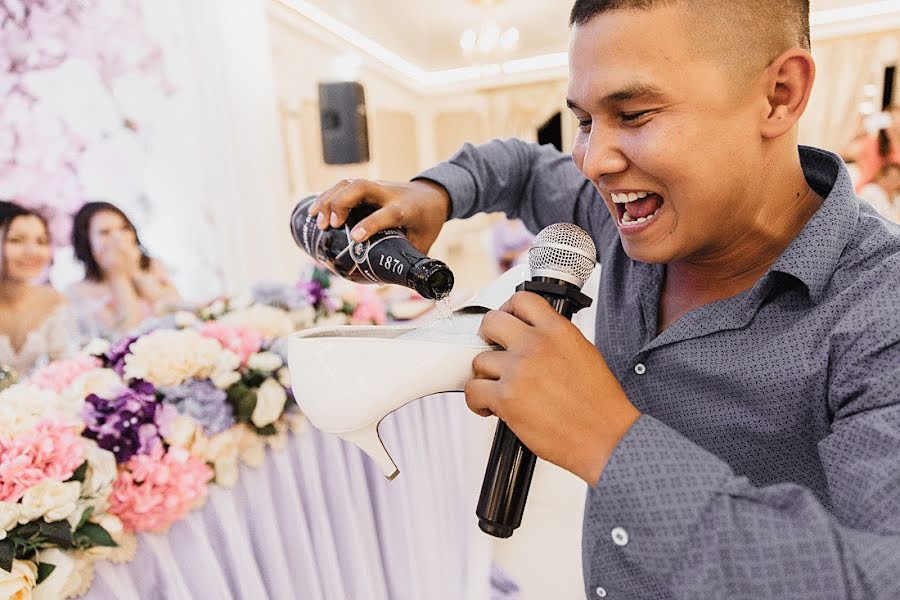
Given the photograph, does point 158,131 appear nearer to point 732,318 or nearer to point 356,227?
point 356,227

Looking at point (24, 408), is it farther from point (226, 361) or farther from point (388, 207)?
point (388, 207)

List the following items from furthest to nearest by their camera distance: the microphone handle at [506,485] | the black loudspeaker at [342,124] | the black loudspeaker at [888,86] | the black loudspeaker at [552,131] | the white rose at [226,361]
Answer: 1. the black loudspeaker at [552,131]
2. the black loudspeaker at [888,86]
3. the black loudspeaker at [342,124]
4. the white rose at [226,361]
5. the microphone handle at [506,485]

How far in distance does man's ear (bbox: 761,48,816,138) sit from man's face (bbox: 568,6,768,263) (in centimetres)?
2

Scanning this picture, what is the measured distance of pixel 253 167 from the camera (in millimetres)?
3191

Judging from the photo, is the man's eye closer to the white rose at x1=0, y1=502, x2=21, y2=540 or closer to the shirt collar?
the shirt collar

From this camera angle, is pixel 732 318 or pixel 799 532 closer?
pixel 799 532

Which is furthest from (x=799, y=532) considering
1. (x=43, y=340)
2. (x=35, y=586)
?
(x=43, y=340)

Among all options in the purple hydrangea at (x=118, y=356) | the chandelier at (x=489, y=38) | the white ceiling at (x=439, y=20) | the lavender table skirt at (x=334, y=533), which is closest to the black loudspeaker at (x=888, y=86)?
the white ceiling at (x=439, y=20)

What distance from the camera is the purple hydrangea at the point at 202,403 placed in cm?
111

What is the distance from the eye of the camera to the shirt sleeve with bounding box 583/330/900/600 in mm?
439

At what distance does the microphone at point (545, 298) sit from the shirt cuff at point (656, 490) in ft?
0.35

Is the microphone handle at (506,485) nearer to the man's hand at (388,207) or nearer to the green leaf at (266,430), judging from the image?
the man's hand at (388,207)

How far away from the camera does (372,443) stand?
0.67 m

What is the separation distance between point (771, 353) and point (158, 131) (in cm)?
277
